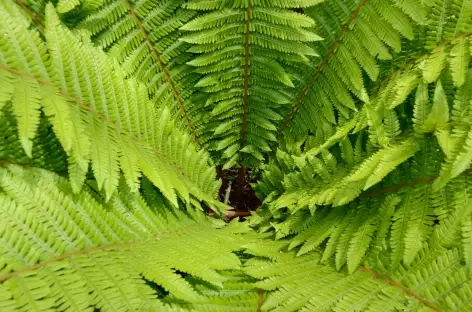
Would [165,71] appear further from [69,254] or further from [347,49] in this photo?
[69,254]

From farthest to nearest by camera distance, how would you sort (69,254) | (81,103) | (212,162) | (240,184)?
(240,184) < (212,162) < (81,103) < (69,254)

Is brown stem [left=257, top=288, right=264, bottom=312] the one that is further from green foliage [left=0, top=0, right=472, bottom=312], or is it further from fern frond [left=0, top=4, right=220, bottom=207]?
fern frond [left=0, top=4, right=220, bottom=207]

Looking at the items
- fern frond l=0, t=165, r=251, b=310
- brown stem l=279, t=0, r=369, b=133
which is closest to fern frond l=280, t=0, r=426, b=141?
brown stem l=279, t=0, r=369, b=133

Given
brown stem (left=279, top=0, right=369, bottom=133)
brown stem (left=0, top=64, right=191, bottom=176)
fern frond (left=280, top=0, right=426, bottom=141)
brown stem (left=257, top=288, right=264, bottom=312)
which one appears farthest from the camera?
brown stem (left=279, top=0, right=369, bottom=133)

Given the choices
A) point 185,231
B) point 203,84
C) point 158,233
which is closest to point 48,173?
point 158,233

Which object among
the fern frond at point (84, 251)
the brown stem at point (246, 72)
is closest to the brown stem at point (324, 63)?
the brown stem at point (246, 72)

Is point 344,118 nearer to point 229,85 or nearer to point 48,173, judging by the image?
point 229,85

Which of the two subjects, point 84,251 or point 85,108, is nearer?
point 84,251

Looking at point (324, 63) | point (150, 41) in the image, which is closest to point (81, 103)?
point (150, 41)

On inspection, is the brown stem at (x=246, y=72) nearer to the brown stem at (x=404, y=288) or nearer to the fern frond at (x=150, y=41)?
the fern frond at (x=150, y=41)
